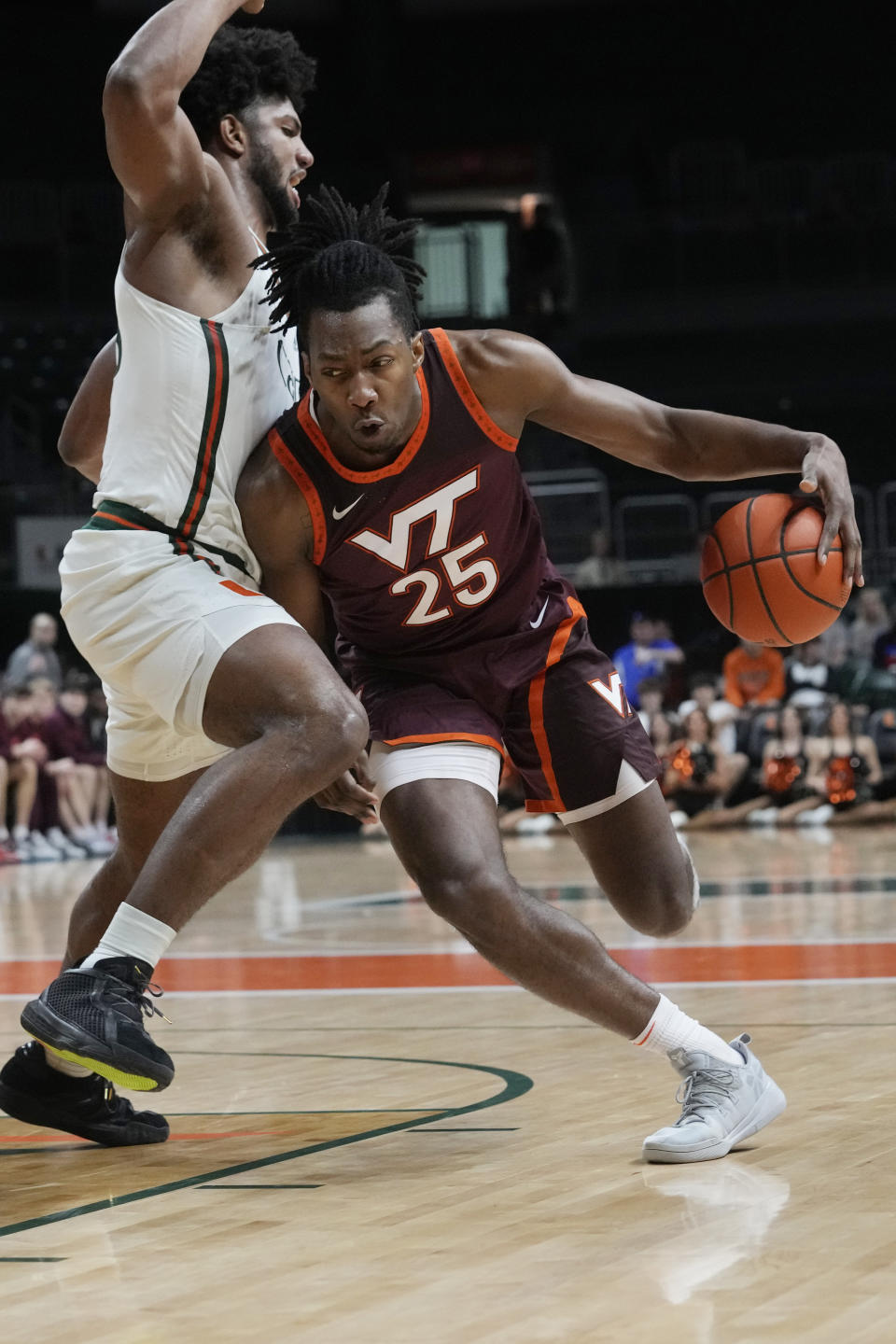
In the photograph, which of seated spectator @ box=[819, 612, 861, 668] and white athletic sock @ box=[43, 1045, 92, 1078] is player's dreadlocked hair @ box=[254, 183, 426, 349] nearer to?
white athletic sock @ box=[43, 1045, 92, 1078]

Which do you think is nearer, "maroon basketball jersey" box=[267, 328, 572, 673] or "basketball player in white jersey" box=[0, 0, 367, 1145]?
"basketball player in white jersey" box=[0, 0, 367, 1145]

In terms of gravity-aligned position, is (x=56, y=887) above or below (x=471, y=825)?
below

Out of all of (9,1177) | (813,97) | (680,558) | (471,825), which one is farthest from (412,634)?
(813,97)

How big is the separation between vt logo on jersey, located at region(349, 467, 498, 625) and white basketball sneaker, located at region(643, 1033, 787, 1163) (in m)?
0.97

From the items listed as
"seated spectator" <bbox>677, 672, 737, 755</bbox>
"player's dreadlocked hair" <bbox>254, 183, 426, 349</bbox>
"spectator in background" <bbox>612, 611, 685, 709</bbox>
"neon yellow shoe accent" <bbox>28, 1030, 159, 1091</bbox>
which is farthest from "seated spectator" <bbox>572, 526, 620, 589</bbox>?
"neon yellow shoe accent" <bbox>28, 1030, 159, 1091</bbox>

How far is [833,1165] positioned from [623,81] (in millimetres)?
20972

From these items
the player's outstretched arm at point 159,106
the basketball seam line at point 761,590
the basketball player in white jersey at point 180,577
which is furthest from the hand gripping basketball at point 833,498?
the player's outstretched arm at point 159,106

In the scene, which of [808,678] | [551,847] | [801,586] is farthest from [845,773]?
[801,586]

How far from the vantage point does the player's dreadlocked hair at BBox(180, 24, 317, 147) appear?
3.64m

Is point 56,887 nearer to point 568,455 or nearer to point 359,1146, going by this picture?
point 359,1146

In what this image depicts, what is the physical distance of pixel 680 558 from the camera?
16.5m

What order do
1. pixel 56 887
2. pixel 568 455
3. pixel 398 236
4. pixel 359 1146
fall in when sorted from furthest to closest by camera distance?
pixel 568 455 → pixel 56 887 → pixel 398 236 → pixel 359 1146

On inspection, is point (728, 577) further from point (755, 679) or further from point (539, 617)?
point (755, 679)

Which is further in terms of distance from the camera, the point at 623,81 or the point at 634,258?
the point at 623,81
